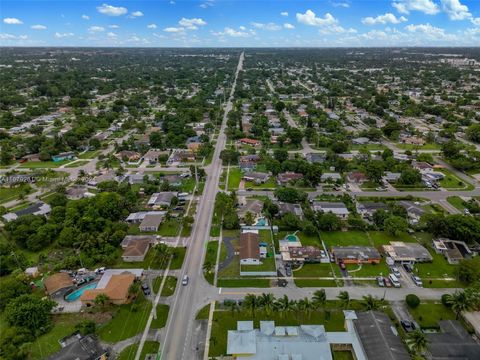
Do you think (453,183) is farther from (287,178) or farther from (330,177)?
(287,178)

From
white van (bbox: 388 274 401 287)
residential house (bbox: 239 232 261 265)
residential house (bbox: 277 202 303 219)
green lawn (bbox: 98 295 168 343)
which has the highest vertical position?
residential house (bbox: 277 202 303 219)

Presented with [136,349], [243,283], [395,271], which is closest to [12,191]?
[136,349]

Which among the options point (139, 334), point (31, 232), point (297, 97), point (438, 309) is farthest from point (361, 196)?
point (297, 97)

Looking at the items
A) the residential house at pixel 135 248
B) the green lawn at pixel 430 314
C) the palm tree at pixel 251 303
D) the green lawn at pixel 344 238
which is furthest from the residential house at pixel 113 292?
the green lawn at pixel 430 314

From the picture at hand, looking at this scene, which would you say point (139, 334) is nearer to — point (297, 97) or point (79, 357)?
point (79, 357)

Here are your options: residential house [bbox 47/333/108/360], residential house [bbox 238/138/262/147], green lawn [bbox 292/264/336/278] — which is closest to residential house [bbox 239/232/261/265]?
green lawn [bbox 292/264/336/278]

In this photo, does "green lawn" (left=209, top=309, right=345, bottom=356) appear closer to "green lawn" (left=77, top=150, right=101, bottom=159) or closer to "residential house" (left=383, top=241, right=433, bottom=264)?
"residential house" (left=383, top=241, right=433, bottom=264)
